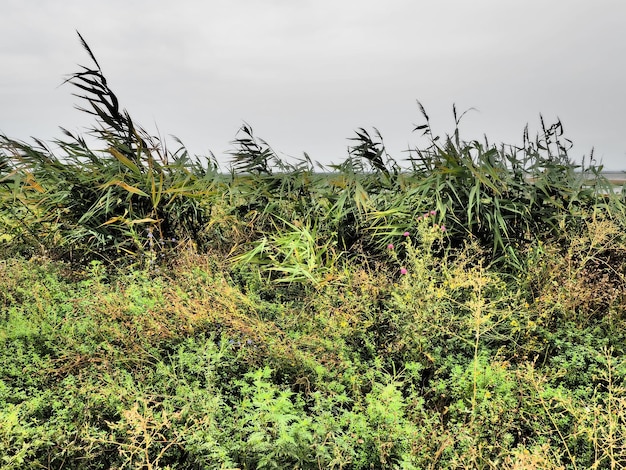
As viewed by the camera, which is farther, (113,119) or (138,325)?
(113,119)

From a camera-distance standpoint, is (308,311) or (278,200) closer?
(308,311)

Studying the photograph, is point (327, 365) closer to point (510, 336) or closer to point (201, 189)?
point (510, 336)

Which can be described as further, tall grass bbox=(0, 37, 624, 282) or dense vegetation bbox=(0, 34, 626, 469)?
tall grass bbox=(0, 37, 624, 282)

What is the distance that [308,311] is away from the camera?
10.6 ft

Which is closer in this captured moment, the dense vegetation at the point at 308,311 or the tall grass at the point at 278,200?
the dense vegetation at the point at 308,311

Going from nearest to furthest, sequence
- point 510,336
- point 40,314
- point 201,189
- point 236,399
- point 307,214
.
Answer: point 236,399 → point 510,336 → point 40,314 → point 307,214 → point 201,189

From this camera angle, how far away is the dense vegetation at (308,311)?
2.07m

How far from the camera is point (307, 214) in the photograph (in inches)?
165

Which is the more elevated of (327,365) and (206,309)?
(206,309)

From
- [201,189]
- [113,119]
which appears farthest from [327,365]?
[113,119]

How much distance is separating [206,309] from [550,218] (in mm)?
2660

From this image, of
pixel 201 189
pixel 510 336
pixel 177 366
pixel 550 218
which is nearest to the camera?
pixel 177 366

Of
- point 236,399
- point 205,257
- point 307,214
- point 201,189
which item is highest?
point 201,189

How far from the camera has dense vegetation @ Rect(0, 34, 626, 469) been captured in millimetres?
2070
